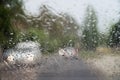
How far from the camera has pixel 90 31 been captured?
3.97 feet

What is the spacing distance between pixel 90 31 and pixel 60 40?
0.50 ft

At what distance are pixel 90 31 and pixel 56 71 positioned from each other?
0.84ft

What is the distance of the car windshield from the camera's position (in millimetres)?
1201

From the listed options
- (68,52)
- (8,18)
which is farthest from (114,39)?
(8,18)

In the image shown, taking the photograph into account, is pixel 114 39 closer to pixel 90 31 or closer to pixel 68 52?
pixel 90 31

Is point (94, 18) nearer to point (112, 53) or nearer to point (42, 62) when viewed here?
point (112, 53)

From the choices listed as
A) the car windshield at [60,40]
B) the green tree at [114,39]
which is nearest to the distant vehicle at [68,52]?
the car windshield at [60,40]

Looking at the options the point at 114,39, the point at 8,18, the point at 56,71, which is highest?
the point at 8,18

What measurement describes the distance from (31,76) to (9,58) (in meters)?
0.14

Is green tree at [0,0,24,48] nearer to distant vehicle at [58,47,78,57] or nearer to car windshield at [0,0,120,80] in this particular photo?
car windshield at [0,0,120,80]

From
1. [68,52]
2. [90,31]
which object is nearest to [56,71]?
[68,52]

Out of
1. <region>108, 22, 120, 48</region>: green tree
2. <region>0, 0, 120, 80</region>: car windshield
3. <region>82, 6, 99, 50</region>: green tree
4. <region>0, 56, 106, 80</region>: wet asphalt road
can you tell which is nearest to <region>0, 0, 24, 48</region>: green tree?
<region>0, 0, 120, 80</region>: car windshield

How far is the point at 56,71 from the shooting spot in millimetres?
1206

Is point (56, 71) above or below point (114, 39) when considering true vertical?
below
